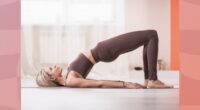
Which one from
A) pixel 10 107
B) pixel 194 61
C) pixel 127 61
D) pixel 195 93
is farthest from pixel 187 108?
pixel 127 61

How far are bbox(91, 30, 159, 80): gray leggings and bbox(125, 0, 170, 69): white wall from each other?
3.25 m

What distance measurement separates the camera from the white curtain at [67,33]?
21.2ft

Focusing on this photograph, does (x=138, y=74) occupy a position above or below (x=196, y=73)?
below

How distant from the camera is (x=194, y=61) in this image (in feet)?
4.14

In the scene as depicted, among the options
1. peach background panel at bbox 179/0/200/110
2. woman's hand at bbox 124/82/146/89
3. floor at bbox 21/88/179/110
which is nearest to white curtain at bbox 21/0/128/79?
woman's hand at bbox 124/82/146/89

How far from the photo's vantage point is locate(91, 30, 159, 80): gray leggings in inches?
146

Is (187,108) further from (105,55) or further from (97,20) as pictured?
(97,20)

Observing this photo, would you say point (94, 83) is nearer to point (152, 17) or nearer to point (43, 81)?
point (43, 81)

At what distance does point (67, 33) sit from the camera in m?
6.48

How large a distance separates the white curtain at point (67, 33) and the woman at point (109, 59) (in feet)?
7.99

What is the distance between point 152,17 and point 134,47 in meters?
3.46

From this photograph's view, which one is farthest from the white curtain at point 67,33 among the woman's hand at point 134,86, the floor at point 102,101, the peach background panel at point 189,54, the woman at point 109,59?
the peach background panel at point 189,54

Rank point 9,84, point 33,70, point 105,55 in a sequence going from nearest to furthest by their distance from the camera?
1. point 9,84
2. point 105,55
3. point 33,70

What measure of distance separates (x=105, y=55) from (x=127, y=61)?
2558 mm
